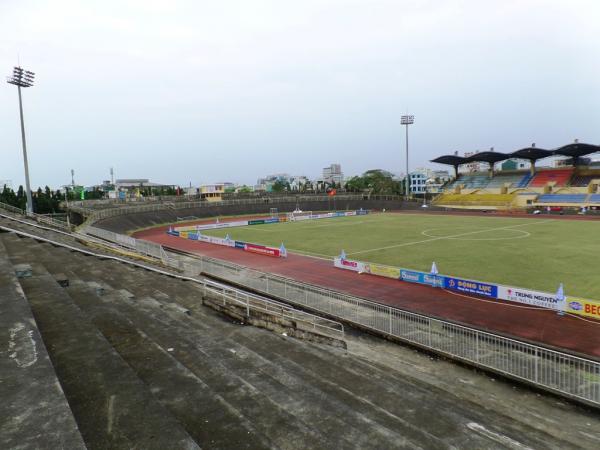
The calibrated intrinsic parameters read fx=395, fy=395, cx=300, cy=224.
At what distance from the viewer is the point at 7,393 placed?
5.73 meters

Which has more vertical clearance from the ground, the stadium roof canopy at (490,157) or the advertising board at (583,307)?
the stadium roof canopy at (490,157)

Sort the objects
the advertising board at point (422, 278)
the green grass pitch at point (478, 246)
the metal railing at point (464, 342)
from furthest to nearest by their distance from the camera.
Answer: the green grass pitch at point (478, 246) → the advertising board at point (422, 278) → the metal railing at point (464, 342)

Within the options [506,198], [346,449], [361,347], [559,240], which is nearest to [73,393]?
[346,449]

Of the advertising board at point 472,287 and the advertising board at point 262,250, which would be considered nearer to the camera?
the advertising board at point 472,287

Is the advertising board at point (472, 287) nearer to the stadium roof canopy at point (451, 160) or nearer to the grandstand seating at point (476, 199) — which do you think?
the grandstand seating at point (476, 199)

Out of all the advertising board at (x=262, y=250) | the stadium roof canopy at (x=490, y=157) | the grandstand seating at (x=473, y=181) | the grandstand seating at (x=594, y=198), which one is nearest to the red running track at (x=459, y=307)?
the advertising board at (x=262, y=250)

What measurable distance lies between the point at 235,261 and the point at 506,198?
67228mm

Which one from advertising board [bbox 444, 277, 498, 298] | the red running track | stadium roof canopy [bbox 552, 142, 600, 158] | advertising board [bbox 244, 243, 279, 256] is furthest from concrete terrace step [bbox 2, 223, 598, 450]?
stadium roof canopy [bbox 552, 142, 600, 158]

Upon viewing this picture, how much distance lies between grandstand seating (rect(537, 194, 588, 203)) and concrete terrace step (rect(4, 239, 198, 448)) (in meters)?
84.6

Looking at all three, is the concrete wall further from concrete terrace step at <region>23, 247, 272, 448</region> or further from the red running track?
concrete terrace step at <region>23, 247, 272, 448</region>

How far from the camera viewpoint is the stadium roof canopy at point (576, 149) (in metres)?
74.7

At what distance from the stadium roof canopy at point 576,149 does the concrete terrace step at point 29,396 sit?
3547 inches

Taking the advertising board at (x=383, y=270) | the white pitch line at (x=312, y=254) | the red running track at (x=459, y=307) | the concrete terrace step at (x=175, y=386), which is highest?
the concrete terrace step at (x=175, y=386)

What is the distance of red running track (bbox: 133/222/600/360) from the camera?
16122 millimetres
